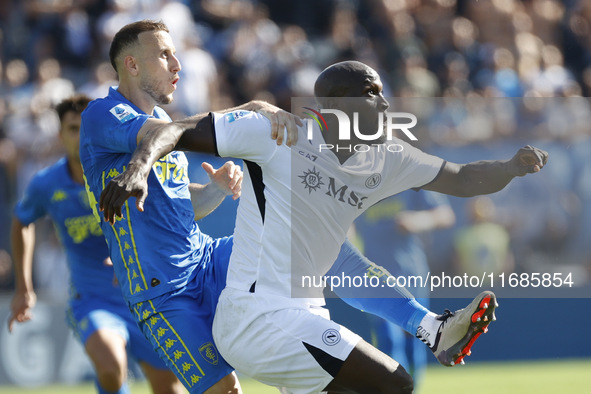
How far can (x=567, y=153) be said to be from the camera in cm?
1028

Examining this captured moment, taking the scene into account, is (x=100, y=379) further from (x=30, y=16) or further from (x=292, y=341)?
(x=30, y=16)

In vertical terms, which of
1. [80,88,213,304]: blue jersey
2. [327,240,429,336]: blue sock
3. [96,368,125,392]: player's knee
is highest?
[80,88,213,304]: blue jersey

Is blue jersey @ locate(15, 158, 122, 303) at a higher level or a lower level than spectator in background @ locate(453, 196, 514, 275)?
higher

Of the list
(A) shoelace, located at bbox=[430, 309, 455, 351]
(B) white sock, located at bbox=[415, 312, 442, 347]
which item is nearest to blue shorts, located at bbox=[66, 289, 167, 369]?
(B) white sock, located at bbox=[415, 312, 442, 347]

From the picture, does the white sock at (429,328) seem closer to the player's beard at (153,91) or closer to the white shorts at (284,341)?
the white shorts at (284,341)

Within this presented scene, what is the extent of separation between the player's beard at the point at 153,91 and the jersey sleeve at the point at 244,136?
90 cm

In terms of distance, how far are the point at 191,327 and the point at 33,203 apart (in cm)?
309

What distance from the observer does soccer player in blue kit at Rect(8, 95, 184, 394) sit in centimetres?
668

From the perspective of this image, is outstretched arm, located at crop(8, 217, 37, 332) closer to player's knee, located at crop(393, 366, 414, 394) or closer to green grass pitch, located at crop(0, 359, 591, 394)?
green grass pitch, located at crop(0, 359, 591, 394)

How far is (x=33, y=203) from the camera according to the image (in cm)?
762

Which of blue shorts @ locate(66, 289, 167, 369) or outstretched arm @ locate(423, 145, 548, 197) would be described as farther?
blue shorts @ locate(66, 289, 167, 369)

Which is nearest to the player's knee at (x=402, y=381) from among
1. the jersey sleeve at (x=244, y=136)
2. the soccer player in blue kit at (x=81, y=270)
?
the jersey sleeve at (x=244, y=136)

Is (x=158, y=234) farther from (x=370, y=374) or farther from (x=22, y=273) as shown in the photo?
(x=22, y=273)

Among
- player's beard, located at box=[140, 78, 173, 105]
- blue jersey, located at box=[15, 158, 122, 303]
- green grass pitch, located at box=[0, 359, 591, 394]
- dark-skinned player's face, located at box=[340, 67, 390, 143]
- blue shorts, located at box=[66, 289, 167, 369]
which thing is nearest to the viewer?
dark-skinned player's face, located at box=[340, 67, 390, 143]
